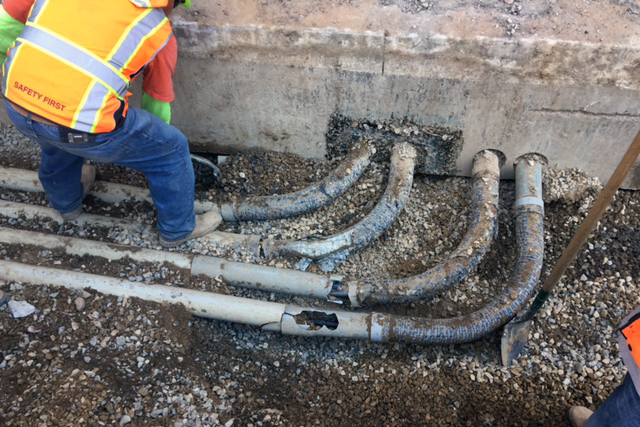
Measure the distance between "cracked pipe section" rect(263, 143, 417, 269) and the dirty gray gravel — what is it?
10 centimetres

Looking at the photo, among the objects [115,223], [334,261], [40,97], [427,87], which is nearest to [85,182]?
[115,223]

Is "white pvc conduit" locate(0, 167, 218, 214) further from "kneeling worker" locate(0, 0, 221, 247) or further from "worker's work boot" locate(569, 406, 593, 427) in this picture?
"worker's work boot" locate(569, 406, 593, 427)

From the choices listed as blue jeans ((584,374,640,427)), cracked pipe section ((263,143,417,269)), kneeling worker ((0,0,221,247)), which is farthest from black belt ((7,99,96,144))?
blue jeans ((584,374,640,427))

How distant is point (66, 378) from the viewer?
8.82 feet

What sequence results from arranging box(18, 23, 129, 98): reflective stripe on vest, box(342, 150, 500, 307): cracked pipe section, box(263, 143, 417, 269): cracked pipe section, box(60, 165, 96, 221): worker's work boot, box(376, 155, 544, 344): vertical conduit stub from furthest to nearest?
1. box(60, 165, 96, 221): worker's work boot
2. box(263, 143, 417, 269): cracked pipe section
3. box(342, 150, 500, 307): cracked pipe section
4. box(376, 155, 544, 344): vertical conduit stub
5. box(18, 23, 129, 98): reflective stripe on vest

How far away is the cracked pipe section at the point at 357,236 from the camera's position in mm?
3238

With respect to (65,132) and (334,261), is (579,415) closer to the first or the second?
(334,261)

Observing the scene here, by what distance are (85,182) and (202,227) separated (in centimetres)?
86

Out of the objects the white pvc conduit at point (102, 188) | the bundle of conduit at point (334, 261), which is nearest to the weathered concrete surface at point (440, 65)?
the bundle of conduit at point (334, 261)

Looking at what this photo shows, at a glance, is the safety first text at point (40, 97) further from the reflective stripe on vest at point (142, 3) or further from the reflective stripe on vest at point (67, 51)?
the reflective stripe on vest at point (142, 3)

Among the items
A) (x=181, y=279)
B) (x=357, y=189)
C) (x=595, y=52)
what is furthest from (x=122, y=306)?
(x=595, y=52)

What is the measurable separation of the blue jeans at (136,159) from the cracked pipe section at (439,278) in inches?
41.8

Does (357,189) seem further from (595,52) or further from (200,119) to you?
(595,52)

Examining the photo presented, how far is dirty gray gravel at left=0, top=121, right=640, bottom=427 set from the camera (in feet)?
8.87
